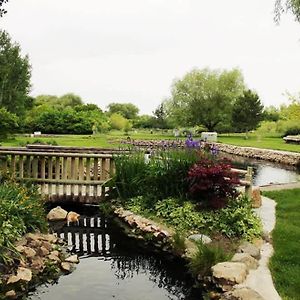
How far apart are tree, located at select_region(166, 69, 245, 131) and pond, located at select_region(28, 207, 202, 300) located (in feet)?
143

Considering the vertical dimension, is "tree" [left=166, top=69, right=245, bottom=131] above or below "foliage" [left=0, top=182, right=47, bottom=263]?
above

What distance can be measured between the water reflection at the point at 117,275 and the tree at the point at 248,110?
3827cm

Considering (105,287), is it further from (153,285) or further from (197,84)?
(197,84)

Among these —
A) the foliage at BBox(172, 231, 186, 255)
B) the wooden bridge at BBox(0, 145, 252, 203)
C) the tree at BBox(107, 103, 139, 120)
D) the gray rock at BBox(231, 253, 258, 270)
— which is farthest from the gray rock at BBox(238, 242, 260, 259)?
the tree at BBox(107, 103, 139, 120)

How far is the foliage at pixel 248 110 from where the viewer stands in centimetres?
4509

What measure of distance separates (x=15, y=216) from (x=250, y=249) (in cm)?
365

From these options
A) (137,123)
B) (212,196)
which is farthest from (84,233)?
(137,123)

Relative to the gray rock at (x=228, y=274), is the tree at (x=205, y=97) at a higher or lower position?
higher

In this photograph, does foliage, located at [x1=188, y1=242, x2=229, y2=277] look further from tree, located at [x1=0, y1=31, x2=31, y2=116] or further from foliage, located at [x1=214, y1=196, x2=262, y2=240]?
tree, located at [x1=0, y1=31, x2=31, y2=116]

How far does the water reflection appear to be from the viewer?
5.84 metres

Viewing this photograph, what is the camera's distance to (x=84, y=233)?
344 inches

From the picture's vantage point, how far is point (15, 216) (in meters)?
7.02

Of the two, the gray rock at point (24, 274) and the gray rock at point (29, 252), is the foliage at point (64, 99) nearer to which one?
the gray rock at point (29, 252)

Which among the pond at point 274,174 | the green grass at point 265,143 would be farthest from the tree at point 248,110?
the pond at point 274,174
